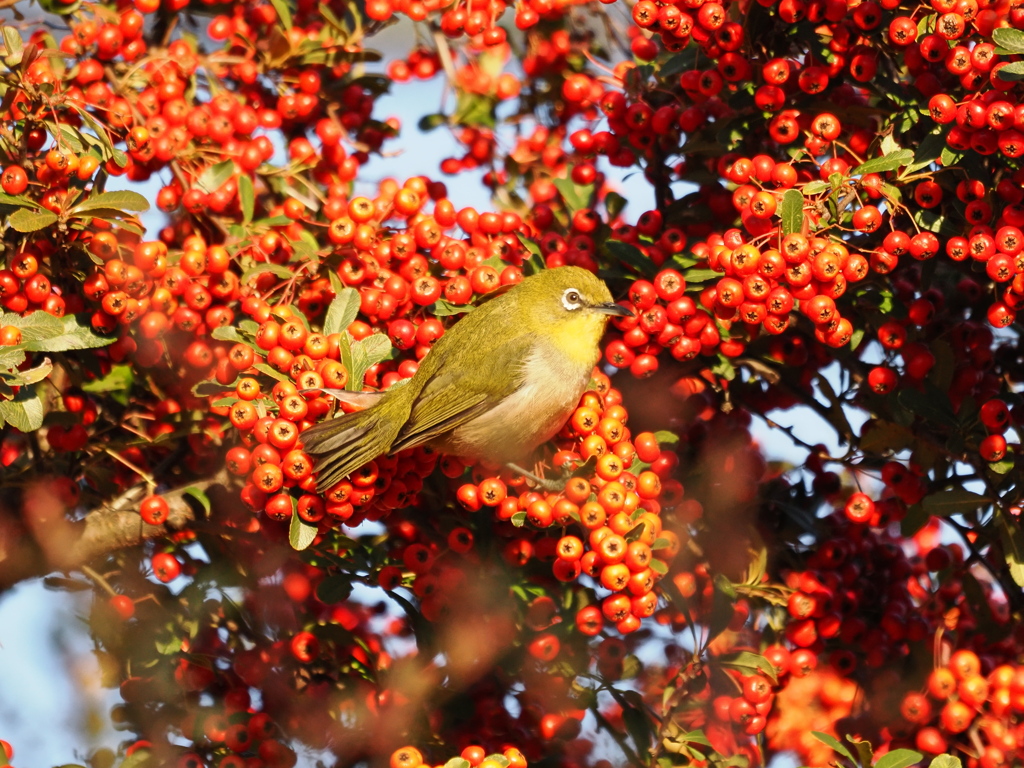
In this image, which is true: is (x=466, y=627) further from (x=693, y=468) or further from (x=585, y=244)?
(x=585, y=244)

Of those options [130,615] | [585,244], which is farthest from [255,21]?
[130,615]

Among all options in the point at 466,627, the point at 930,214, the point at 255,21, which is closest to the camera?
the point at 930,214

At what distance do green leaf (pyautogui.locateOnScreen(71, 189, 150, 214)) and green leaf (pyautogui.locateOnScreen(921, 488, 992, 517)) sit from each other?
2945mm

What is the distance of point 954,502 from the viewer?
3631 mm

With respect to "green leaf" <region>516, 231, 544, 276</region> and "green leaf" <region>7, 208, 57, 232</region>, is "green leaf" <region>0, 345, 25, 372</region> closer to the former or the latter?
"green leaf" <region>7, 208, 57, 232</region>

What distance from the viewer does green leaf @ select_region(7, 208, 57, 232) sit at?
10.8 feet

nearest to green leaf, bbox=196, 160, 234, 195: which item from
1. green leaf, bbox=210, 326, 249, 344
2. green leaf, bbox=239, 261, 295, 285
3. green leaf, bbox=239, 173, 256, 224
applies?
green leaf, bbox=239, 173, 256, 224

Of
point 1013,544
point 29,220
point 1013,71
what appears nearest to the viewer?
point 1013,71

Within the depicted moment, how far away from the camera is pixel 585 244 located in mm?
4223

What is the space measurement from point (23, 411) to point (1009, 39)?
324 centimetres

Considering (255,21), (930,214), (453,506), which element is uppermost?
(255,21)

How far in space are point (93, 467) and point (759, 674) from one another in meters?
2.81

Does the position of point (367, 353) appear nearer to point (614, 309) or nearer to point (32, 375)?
point (614, 309)

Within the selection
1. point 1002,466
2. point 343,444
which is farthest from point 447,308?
point 1002,466
